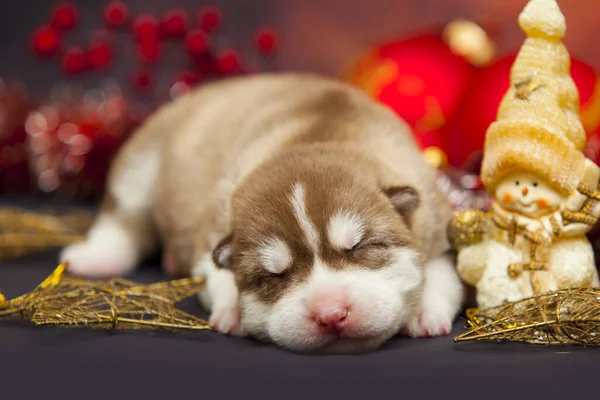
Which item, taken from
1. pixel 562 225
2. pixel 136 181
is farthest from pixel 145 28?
pixel 562 225

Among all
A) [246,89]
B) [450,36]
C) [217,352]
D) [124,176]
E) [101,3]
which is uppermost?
[101,3]

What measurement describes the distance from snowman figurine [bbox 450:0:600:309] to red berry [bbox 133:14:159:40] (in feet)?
7.37

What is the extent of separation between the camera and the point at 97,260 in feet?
11.3

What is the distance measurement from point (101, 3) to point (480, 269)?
13.8 ft

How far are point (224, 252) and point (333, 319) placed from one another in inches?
19.4

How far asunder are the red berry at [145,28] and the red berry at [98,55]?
188 mm

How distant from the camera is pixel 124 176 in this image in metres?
3.78

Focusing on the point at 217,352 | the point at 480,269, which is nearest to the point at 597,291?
the point at 480,269

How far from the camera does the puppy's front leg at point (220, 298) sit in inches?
94.4

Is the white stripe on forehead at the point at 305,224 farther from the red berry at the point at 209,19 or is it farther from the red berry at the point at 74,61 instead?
the red berry at the point at 74,61

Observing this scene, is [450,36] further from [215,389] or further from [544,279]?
[215,389]

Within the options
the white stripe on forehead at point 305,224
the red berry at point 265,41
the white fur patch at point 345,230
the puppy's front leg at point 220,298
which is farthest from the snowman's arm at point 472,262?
the red berry at point 265,41

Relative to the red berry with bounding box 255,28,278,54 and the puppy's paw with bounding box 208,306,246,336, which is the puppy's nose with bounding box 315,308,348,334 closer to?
the puppy's paw with bounding box 208,306,246,336

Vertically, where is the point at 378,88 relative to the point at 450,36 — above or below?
below
